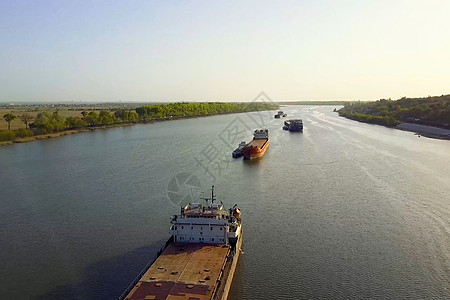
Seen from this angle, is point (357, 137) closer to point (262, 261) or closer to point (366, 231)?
point (366, 231)

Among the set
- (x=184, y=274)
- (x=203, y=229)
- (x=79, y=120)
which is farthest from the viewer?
(x=79, y=120)

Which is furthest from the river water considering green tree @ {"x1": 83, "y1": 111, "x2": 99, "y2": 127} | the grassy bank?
green tree @ {"x1": 83, "y1": 111, "x2": 99, "y2": 127}

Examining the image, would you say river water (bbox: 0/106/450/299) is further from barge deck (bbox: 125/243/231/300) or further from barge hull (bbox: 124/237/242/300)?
barge deck (bbox: 125/243/231/300)

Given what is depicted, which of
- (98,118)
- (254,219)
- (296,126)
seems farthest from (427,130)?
(98,118)

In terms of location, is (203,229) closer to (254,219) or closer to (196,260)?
(196,260)

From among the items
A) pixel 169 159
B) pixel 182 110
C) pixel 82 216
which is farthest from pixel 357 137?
pixel 182 110

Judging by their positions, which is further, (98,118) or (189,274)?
(98,118)
